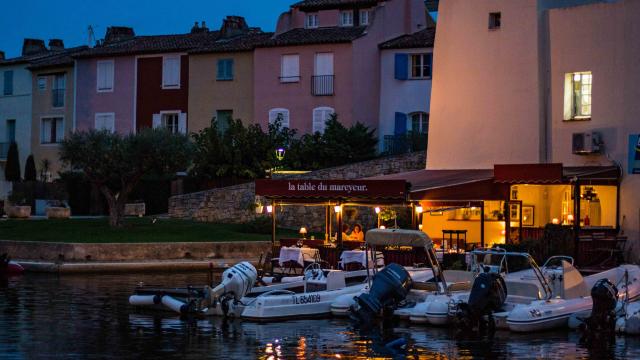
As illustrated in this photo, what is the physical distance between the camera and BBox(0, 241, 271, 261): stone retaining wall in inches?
1511

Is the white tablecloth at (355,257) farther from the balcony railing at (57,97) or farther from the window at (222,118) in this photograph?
the balcony railing at (57,97)

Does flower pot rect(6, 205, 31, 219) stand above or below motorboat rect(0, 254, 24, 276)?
above

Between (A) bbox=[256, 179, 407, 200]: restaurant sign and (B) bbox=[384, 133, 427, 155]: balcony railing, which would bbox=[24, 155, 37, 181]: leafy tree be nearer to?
(B) bbox=[384, 133, 427, 155]: balcony railing

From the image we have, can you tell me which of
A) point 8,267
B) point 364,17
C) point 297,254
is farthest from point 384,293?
point 364,17

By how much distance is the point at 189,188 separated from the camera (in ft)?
184

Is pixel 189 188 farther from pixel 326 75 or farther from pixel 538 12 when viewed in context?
pixel 538 12

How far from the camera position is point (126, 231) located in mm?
43219

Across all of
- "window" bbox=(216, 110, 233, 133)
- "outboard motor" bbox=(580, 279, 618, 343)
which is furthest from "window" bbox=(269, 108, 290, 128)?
"outboard motor" bbox=(580, 279, 618, 343)

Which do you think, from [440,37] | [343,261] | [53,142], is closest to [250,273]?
[343,261]

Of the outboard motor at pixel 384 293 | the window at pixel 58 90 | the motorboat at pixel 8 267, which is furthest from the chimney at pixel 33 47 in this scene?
the outboard motor at pixel 384 293

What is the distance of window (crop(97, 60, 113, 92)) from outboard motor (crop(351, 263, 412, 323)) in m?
40.6

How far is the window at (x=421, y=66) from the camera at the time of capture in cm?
5459

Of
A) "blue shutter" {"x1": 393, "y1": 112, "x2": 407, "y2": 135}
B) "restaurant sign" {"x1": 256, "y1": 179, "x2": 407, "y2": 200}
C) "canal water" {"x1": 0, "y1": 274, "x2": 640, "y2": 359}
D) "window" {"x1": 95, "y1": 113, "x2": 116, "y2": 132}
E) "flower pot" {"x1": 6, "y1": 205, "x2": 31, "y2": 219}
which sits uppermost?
"window" {"x1": 95, "y1": 113, "x2": 116, "y2": 132}

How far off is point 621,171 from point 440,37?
28.1ft
